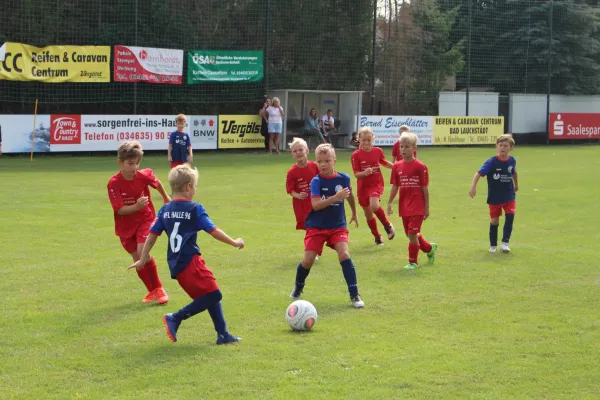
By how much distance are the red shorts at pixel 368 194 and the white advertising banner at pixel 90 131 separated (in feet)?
54.9

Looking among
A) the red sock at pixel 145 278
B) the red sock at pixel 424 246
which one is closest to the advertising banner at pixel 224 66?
the red sock at pixel 424 246

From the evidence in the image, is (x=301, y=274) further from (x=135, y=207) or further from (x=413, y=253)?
(x=413, y=253)

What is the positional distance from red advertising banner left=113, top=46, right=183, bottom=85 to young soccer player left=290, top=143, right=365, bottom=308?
2196 cm

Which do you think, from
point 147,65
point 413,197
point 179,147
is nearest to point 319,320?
point 413,197

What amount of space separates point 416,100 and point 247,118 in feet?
34.6

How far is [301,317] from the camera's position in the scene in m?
7.47

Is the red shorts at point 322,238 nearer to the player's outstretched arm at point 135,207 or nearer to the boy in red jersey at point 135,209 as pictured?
the boy in red jersey at point 135,209

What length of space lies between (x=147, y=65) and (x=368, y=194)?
755 inches

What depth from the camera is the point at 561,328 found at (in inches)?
301

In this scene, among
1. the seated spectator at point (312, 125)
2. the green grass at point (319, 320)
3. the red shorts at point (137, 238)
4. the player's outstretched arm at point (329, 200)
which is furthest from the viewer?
the seated spectator at point (312, 125)

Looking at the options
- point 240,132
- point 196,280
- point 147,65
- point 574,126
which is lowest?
point 196,280

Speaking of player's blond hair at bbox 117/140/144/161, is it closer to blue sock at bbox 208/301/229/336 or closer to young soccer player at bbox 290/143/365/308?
young soccer player at bbox 290/143/365/308

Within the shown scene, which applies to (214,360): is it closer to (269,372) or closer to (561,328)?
(269,372)

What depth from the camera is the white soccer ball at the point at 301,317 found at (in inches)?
294
